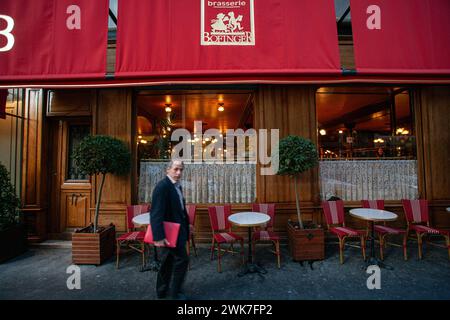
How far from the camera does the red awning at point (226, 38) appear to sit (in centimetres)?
447

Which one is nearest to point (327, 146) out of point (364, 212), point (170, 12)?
point (364, 212)

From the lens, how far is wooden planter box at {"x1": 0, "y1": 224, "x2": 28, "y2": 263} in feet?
16.1

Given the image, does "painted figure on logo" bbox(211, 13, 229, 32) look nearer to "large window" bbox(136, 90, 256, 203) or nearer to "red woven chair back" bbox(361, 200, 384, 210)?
"large window" bbox(136, 90, 256, 203)

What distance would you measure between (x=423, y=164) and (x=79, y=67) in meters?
8.31

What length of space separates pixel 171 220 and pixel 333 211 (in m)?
3.75

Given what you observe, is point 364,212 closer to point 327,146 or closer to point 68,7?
point 327,146

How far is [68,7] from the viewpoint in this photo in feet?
15.2

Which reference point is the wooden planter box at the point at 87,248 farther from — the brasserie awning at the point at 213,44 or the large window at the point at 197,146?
the brasserie awning at the point at 213,44

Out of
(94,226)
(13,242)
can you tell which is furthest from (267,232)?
(13,242)

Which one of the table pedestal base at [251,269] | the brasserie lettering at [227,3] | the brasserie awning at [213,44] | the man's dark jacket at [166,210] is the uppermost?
the brasserie lettering at [227,3]

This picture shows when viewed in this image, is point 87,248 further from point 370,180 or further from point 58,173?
point 370,180

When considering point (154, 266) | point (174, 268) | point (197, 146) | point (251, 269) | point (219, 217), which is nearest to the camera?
point (174, 268)

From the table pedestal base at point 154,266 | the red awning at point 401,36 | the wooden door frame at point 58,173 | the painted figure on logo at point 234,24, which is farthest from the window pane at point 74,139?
the red awning at point 401,36

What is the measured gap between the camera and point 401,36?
4574 millimetres
